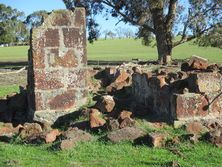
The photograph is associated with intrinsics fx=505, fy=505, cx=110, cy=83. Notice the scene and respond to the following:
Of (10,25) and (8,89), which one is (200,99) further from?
(10,25)

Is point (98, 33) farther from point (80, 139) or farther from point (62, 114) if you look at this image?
point (80, 139)

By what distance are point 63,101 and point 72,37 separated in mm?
1309

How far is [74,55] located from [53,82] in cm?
70

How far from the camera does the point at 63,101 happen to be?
33.6ft

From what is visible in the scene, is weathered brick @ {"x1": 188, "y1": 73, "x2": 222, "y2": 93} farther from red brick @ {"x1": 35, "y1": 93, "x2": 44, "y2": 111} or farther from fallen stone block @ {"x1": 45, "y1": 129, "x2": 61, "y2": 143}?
red brick @ {"x1": 35, "y1": 93, "x2": 44, "y2": 111}

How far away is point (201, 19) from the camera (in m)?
29.0

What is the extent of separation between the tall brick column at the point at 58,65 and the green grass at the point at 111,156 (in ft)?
8.30

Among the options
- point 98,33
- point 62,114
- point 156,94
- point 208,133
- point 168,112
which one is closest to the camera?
point 208,133

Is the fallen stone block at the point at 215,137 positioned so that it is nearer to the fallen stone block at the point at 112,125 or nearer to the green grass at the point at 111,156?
the green grass at the point at 111,156

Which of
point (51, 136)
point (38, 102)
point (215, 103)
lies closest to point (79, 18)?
point (38, 102)

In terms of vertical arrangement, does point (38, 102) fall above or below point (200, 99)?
below

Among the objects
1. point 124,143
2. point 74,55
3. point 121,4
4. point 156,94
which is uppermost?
point 121,4

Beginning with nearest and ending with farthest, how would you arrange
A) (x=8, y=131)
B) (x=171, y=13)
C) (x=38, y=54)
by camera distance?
(x=8, y=131), (x=38, y=54), (x=171, y=13)

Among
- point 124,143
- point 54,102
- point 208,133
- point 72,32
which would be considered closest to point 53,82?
point 54,102
